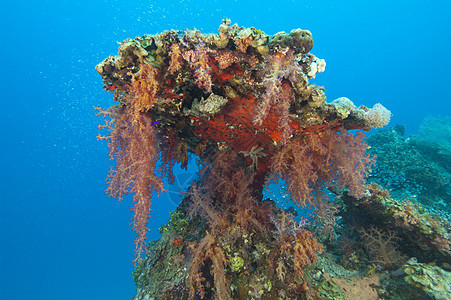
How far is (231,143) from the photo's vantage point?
14.5ft

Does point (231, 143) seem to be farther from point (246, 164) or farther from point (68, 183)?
point (68, 183)

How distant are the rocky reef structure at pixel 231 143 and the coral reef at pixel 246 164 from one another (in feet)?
0.06

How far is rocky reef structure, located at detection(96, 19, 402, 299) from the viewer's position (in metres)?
3.10

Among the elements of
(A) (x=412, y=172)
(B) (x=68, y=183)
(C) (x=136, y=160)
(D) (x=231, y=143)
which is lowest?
(A) (x=412, y=172)

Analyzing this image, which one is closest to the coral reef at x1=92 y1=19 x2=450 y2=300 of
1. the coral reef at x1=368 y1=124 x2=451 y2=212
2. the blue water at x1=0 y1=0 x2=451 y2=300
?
the coral reef at x1=368 y1=124 x2=451 y2=212

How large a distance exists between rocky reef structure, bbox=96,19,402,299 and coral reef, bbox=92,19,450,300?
19 mm

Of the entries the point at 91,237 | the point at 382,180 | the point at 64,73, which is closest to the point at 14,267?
the point at 91,237

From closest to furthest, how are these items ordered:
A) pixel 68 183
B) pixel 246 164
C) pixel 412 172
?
pixel 246 164
pixel 412 172
pixel 68 183

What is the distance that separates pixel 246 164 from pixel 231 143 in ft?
2.36

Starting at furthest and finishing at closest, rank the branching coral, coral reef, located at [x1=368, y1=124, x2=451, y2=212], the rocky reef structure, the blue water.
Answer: the blue water < coral reef, located at [x1=368, y1=124, x2=451, y2=212] < the branching coral < the rocky reef structure

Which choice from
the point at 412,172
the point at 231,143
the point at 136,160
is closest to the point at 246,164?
the point at 231,143

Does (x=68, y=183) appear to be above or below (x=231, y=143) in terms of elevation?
above

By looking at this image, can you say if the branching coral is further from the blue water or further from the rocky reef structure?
the blue water

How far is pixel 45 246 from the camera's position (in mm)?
42969
